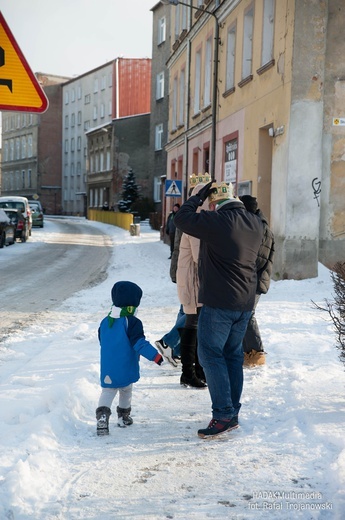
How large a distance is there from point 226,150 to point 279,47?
16.8 ft

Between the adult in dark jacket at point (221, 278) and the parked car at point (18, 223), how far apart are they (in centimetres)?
2116

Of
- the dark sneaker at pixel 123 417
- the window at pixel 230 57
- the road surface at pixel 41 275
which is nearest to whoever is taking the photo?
the dark sneaker at pixel 123 417

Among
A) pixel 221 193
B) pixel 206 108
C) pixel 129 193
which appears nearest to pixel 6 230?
pixel 206 108

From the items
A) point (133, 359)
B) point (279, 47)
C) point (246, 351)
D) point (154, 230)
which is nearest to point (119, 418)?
point (133, 359)

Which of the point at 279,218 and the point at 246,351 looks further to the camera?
the point at 279,218

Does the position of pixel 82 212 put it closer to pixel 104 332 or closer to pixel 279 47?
pixel 279 47

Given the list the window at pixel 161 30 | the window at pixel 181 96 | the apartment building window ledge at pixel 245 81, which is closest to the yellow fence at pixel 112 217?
the window at pixel 181 96

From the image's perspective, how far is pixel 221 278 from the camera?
14.6ft

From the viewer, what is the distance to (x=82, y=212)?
66688 mm

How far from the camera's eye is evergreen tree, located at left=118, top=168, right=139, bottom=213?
4544 cm

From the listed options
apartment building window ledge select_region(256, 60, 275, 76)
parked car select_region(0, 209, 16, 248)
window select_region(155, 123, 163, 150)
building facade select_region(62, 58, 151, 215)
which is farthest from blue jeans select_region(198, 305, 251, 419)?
building facade select_region(62, 58, 151, 215)

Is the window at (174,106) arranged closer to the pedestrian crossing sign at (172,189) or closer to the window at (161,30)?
the pedestrian crossing sign at (172,189)

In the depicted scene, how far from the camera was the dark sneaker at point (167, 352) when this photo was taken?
6.40m

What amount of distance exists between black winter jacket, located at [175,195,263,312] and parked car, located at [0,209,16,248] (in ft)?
63.3
